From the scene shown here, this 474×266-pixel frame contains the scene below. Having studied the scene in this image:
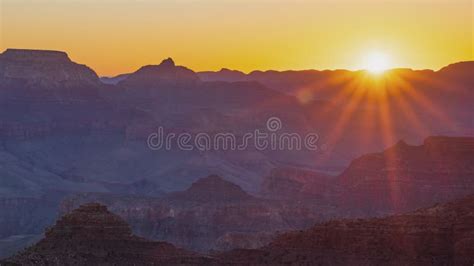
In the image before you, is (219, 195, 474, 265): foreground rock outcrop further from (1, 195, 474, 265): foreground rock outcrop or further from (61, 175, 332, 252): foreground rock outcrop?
(61, 175, 332, 252): foreground rock outcrop

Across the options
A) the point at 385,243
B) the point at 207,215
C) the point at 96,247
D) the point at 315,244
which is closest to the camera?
the point at 385,243

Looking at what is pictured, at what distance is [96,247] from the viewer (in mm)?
91125

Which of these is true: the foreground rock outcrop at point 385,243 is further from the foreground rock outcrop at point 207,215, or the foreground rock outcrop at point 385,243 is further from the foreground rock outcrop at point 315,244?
the foreground rock outcrop at point 207,215

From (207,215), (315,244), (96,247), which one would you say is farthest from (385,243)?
(207,215)

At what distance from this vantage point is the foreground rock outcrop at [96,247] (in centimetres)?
8862

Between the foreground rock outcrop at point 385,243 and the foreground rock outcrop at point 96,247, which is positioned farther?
the foreground rock outcrop at point 96,247

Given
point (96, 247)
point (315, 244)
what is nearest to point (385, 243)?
point (315, 244)

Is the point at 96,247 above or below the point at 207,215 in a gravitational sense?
below

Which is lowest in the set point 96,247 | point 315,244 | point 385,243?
point 385,243

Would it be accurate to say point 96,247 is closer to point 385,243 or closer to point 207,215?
point 385,243

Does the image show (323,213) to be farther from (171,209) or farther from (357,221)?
(357,221)

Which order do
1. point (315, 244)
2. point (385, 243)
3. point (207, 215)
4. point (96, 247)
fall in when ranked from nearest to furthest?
1. point (385, 243)
2. point (315, 244)
3. point (96, 247)
4. point (207, 215)

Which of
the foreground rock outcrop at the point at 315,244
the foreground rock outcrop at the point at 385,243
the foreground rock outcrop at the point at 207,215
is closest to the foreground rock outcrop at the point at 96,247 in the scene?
the foreground rock outcrop at the point at 315,244

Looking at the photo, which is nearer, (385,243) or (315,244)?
(385,243)
